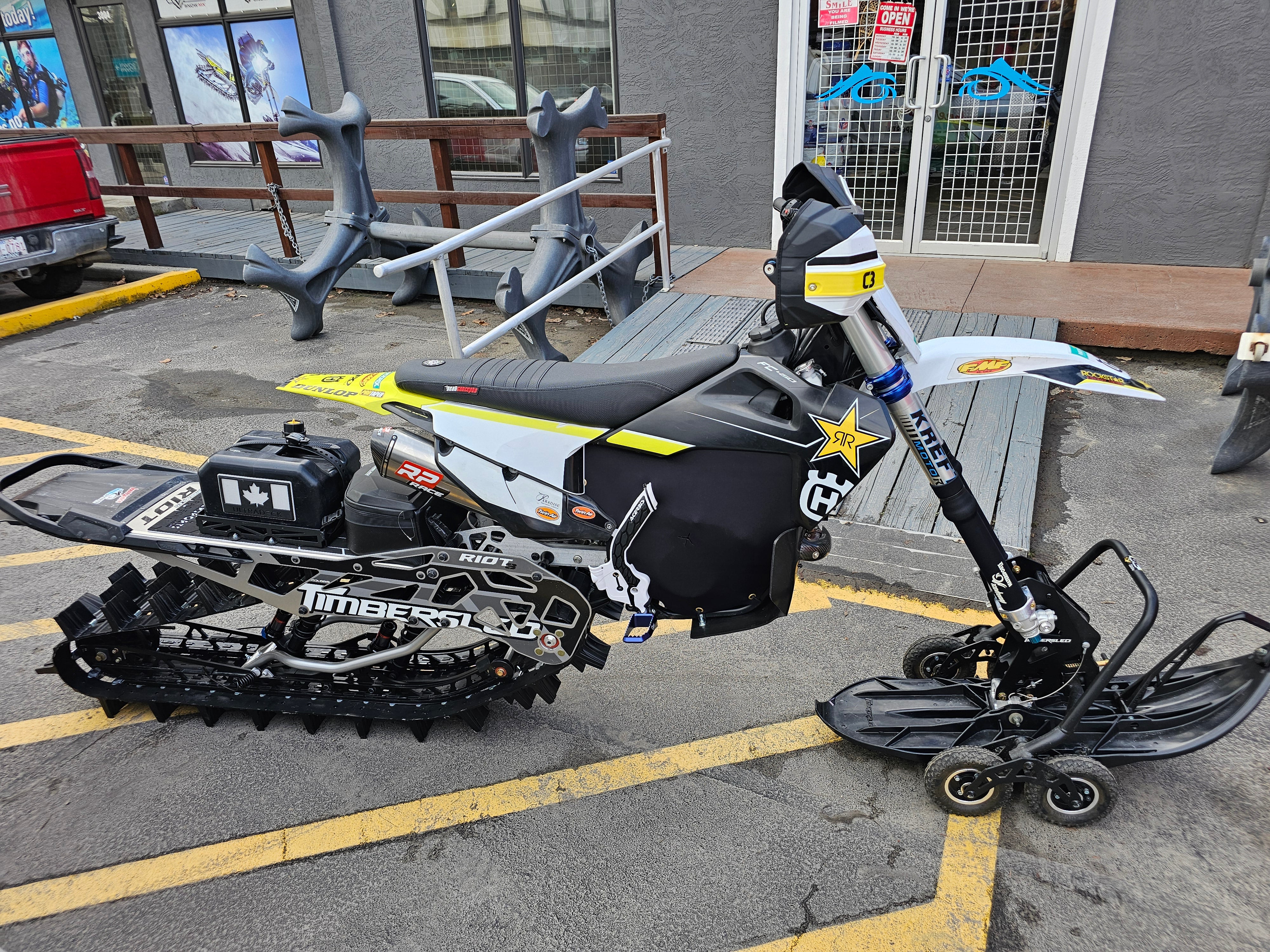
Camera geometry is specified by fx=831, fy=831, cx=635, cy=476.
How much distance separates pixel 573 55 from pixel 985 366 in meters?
8.00

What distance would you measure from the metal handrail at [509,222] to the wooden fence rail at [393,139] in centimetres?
10

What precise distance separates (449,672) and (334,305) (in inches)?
262

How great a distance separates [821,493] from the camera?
2.39m

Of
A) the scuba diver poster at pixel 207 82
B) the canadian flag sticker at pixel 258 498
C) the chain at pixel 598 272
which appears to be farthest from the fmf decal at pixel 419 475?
the scuba diver poster at pixel 207 82

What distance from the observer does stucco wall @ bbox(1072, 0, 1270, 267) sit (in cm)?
645

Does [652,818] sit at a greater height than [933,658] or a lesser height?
lesser

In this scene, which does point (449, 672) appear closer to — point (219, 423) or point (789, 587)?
point (789, 587)

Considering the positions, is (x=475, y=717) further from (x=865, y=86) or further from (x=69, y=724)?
(x=865, y=86)

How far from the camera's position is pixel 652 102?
848 centimetres

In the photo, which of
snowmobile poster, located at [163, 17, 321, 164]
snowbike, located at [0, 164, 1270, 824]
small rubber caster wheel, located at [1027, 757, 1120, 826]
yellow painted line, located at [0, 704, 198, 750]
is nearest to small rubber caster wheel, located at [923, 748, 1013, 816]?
snowbike, located at [0, 164, 1270, 824]

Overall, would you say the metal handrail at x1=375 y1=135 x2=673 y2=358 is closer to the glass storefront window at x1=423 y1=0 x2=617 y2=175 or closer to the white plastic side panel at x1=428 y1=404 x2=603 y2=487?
the white plastic side panel at x1=428 y1=404 x2=603 y2=487

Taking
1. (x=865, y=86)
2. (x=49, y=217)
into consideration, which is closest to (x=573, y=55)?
(x=865, y=86)

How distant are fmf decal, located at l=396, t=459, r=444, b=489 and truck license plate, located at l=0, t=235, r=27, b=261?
24.2 feet

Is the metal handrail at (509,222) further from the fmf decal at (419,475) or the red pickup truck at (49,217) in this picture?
the red pickup truck at (49,217)
